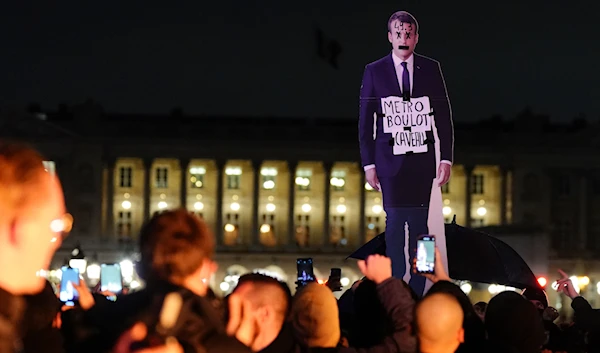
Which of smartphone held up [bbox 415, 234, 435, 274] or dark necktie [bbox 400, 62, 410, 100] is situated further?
dark necktie [bbox 400, 62, 410, 100]

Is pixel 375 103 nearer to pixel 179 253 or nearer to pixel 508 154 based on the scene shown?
pixel 179 253

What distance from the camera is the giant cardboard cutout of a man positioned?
10008 millimetres

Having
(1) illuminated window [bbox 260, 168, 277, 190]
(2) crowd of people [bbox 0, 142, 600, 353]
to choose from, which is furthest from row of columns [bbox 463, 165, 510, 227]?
(2) crowd of people [bbox 0, 142, 600, 353]

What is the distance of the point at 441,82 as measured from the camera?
33.2 feet

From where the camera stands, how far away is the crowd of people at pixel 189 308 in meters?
3.48

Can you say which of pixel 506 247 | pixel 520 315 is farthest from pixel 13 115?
pixel 520 315

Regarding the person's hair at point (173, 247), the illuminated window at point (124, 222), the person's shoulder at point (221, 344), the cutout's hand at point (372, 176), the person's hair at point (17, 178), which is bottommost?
the illuminated window at point (124, 222)

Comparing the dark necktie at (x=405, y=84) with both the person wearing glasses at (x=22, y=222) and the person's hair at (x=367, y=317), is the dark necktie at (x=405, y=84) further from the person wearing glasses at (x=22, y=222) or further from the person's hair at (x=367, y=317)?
the person wearing glasses at (x=22, y=222)

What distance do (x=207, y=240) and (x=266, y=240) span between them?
270ft

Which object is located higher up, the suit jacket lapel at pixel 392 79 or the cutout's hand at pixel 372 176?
the suit jacket lapel at pixel 392 79

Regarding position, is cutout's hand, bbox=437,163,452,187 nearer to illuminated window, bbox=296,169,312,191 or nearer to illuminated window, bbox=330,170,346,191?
illuminated window, bbox=296,169,312,191

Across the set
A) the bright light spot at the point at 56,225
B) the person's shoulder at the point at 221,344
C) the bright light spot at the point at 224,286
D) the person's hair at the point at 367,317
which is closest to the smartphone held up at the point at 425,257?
the person's hair at the point at 367,317

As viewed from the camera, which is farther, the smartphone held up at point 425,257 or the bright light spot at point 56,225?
the smartphone held up at point 425,257

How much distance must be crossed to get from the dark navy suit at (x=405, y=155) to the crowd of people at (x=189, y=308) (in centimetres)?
349
